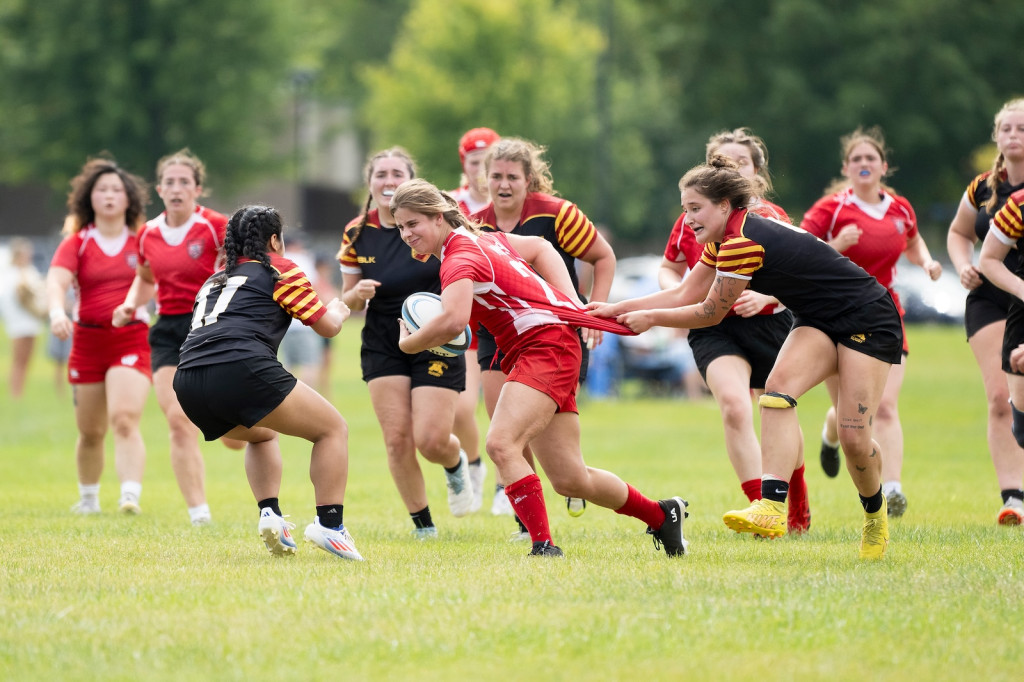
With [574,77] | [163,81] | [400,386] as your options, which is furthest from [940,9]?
[400,386]

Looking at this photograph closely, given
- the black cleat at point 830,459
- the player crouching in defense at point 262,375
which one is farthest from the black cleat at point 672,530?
the black cleat at point 830,459

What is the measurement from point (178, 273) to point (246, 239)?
7.30ft

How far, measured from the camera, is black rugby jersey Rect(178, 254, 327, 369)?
250 inches

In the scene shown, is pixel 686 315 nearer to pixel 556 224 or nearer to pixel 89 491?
pixel 556 224

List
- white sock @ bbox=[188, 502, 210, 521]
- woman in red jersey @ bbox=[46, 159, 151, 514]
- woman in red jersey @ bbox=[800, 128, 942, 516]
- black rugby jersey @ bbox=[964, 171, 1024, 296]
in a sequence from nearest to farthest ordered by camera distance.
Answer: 1. black rugby jersey @ bbox=[964, 171, 1024, 296]
2. white sock @ bbox=[188, 502, 210, 521]
3. woman in red jersey @ bbox=[800, 128, 942, 516]
4. woman in red jersey @ bbox=[46, 159, 151, 514]

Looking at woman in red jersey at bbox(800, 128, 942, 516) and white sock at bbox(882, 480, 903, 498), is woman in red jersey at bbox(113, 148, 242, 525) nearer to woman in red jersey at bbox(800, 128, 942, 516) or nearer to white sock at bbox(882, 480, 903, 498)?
woman in red jersey at bbox(800, 128, 942, 516)

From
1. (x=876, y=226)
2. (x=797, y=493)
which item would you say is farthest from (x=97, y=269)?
(x=876, y=226)

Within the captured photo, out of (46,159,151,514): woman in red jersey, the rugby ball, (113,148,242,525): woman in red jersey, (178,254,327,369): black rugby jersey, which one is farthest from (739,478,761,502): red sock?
(46,159,151,514): woman in red jersey

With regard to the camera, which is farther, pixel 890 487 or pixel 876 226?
pixel 876 226

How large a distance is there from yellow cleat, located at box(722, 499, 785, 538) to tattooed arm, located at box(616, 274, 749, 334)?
0.97m

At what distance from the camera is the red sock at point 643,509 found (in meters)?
6.53

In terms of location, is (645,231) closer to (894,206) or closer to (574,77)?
(574,77)

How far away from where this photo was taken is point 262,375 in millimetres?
6270

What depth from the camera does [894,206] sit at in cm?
914
